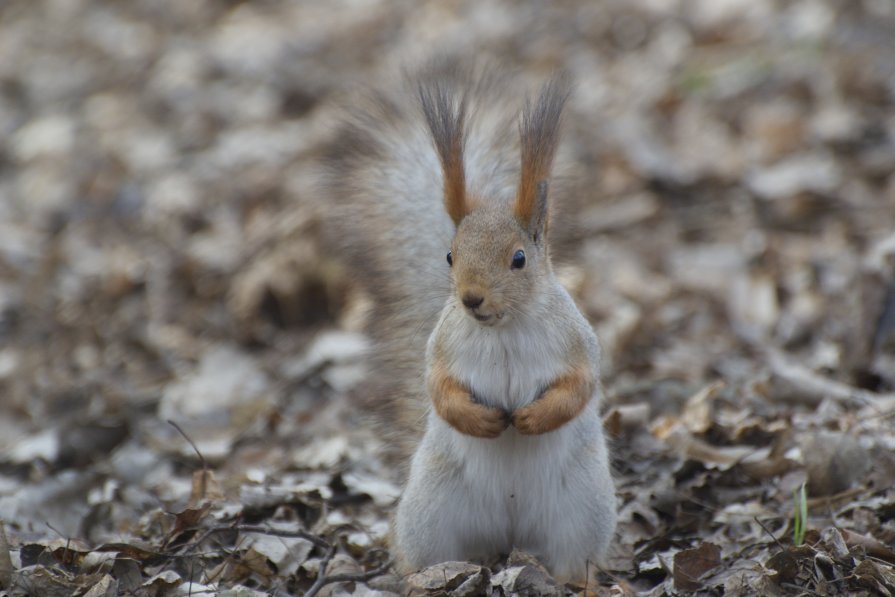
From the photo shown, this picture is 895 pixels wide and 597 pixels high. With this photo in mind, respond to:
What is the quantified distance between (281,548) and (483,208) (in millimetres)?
1108

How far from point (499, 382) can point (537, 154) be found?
522mm

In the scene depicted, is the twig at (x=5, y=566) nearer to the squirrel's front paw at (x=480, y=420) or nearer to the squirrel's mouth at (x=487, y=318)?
the squirrel's front paw at (x=480, y=420)

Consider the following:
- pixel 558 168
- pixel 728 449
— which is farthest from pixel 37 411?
pixel 728 449

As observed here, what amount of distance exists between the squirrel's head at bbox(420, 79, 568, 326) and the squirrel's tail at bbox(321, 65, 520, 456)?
31 cm

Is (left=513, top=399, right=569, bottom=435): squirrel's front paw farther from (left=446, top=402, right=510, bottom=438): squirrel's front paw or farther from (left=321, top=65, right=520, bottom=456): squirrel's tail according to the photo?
(left=321, top=65, right=520, bottom=456): squirrel's tail

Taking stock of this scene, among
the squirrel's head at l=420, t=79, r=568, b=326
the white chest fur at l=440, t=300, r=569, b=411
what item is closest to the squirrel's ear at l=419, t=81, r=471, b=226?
the squirrel's head at l=420, t=79, r=568, b=326

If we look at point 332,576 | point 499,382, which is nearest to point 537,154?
point 499,382

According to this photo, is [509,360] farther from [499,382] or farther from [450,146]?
[450,146]

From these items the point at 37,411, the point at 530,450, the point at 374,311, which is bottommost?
the point at 37,411

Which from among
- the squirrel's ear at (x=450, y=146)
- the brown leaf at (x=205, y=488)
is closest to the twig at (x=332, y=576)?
the brown leaf at (x=205, y=488)

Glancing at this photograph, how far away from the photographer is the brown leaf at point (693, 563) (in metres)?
2.57

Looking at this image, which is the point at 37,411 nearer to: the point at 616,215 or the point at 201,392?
the point at 201,392

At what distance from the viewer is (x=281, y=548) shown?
2863 millimetres

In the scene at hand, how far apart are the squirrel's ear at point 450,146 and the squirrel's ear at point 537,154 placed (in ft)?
0.44
